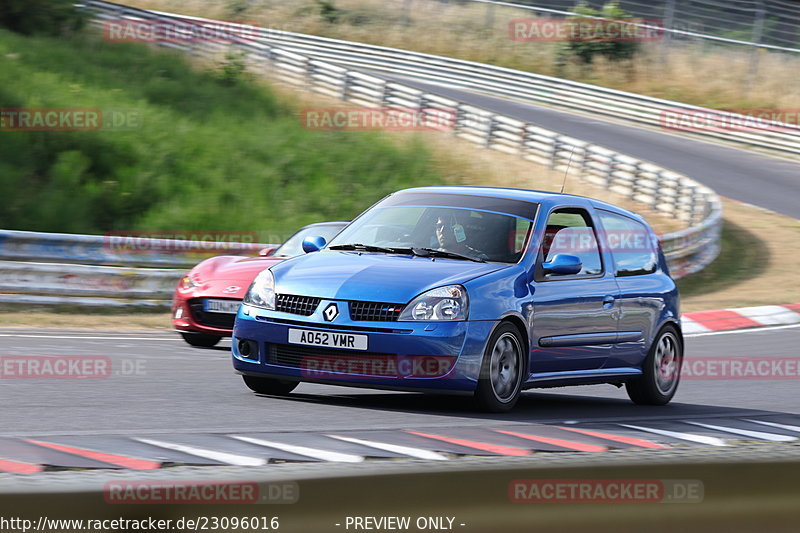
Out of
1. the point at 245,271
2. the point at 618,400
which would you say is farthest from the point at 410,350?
the point at 245,271

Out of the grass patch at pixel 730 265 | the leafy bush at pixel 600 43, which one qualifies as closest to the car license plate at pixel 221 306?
the grass patch at pixel 730 265

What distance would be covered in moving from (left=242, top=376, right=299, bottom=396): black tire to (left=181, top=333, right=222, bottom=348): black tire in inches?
149

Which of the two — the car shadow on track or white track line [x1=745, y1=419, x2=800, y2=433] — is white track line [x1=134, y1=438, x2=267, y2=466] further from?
white track line [x1=745, y1=419, x2=800, y2=433]

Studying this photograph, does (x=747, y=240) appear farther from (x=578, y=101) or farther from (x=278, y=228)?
(x=578, y=101)

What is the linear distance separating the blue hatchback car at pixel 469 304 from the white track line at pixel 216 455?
1.74m

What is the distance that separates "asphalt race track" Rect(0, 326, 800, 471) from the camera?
18.9 feet

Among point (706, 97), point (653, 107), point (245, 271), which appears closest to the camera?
point (245, 271)

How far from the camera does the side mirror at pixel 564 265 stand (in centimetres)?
801

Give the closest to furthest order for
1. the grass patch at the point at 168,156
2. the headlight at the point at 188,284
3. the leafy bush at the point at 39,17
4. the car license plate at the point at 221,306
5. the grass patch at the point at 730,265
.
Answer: the car license plate at the point at 221,306, the headlight at the point at 188,284, the grass patch at the point at 168,156, the grass patch at the point at 730,265, the leafy bush at the point at 39,17

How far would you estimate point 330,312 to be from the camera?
290 inches

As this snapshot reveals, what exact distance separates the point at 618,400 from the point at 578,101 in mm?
30750

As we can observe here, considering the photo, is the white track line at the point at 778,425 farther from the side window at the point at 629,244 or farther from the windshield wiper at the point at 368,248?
the windshield wiper at the point at 368,248

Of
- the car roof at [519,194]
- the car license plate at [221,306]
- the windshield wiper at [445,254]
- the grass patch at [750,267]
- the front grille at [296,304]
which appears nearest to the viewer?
the front grille at [296,304]

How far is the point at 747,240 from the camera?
24.9 meters
